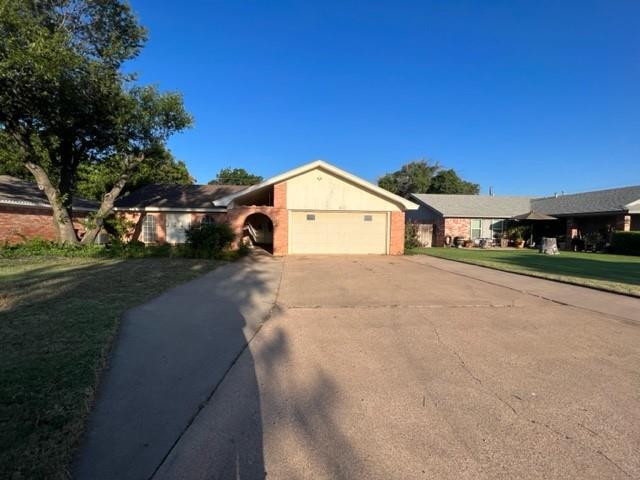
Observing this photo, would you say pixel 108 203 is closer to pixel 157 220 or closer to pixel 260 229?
pixel 157 220

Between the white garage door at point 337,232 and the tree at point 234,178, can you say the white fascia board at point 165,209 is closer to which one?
the white garage door at point 337,232

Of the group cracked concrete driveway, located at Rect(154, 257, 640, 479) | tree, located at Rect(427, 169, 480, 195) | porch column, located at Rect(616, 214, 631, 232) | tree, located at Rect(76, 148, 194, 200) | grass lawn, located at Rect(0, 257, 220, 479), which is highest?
tree, located at Rect(427, 169, 480, 195)

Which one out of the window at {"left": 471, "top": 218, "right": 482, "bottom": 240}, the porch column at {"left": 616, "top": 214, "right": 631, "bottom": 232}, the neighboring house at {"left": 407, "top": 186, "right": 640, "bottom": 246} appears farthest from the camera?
the window at {"left": 471, "top": 218, "right": 482, "bottom": 240}

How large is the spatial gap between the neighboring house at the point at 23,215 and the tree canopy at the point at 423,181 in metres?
44.1

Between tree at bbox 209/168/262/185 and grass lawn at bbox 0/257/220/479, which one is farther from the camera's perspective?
tree at bbox 209/168/262/185

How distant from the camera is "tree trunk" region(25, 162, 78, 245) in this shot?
15750 millimetres

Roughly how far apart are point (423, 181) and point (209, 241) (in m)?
45.2

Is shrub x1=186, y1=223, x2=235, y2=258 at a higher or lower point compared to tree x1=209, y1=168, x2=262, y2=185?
lower

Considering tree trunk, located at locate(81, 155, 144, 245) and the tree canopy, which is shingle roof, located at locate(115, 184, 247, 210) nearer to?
tree trunk, located at locate(81, 155, 144, 245)

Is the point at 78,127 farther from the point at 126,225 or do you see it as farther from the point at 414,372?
the point at 414,372

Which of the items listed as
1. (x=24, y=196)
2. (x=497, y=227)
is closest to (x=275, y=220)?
(x=24, y=196)

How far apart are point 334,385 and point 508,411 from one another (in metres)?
1.67

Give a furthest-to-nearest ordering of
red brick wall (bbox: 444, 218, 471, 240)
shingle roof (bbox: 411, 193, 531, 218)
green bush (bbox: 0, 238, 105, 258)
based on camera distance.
Result: 1. shingle roof (bbox: 411, 193, 531, 218)
2. red brick wall (bbox: 444, 218, 471, 240)
3. green bush (bbox: 0, 238, 105, 258)

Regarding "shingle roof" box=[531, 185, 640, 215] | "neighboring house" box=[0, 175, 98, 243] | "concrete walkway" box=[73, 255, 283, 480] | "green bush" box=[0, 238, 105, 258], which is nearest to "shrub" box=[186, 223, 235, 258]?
"green bush" box=[0, 238, 105, 258]
